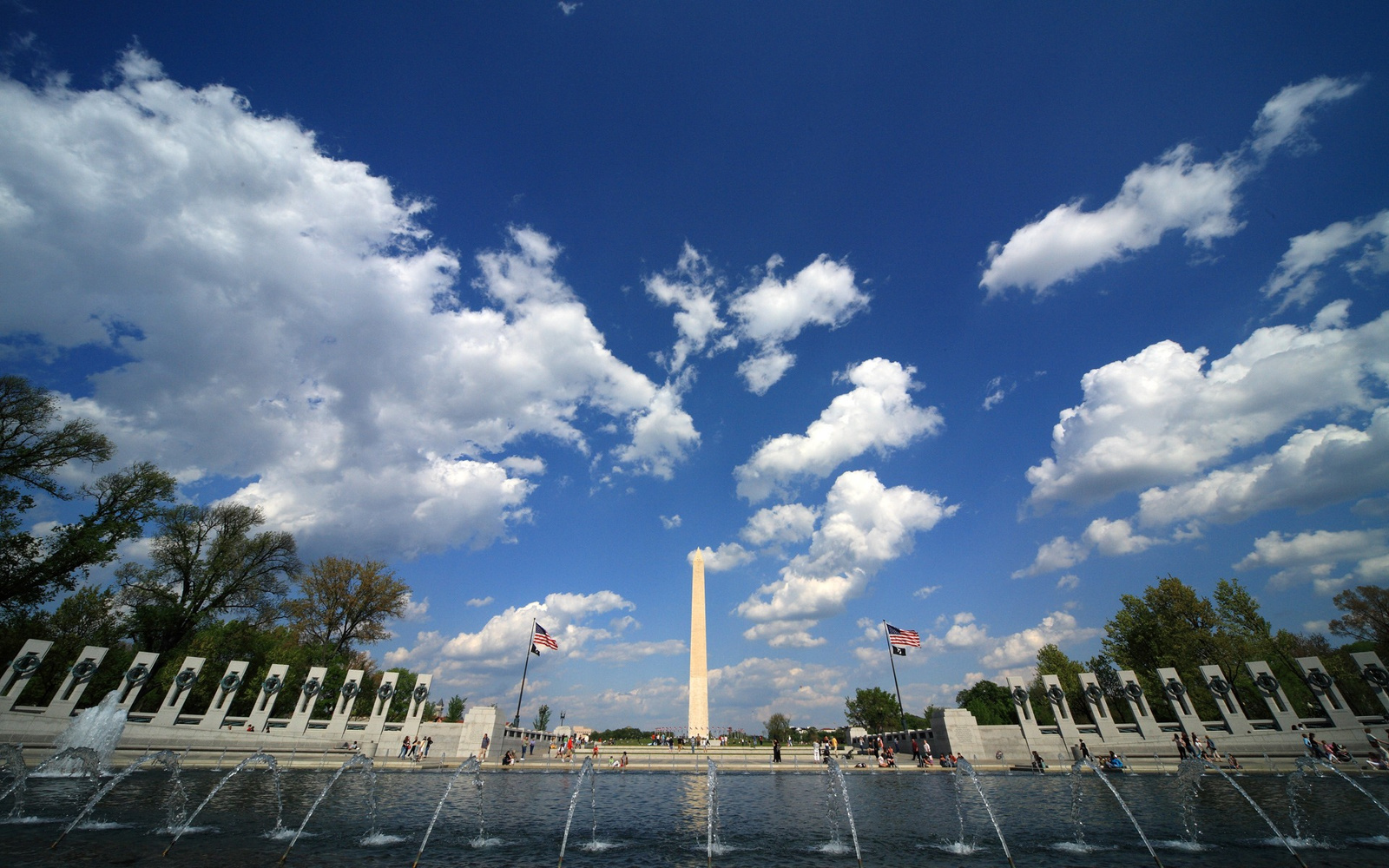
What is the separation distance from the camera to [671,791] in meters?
20.7

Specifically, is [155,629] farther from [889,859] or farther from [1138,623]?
[1138,623]

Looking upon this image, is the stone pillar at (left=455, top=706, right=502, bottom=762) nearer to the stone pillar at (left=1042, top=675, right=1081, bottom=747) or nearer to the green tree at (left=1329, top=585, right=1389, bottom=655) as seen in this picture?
the stone pillar at (left=1042, top=675, right=1081, bottom=747)

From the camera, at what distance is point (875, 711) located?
98.1 metres

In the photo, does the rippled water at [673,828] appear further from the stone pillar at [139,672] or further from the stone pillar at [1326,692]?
the stone pillar at [139,672]

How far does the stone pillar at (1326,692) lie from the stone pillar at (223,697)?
57.7 metres

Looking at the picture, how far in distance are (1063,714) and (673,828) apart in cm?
3264

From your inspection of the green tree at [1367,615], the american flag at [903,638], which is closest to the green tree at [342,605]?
the american flag at [903,638]

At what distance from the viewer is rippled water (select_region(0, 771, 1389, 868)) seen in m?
10.0

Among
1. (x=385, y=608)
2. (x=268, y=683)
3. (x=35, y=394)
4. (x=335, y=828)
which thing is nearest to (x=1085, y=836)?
(x=335, y=828)

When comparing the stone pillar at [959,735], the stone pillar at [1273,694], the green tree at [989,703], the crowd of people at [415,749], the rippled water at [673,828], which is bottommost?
the rippled water at [673,828]

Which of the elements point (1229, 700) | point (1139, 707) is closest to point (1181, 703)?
point (1139, 707)

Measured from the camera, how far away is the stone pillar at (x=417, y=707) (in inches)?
1296

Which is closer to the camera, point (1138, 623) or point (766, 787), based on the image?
point (766, 787)

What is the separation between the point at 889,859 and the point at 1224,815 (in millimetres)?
11710
